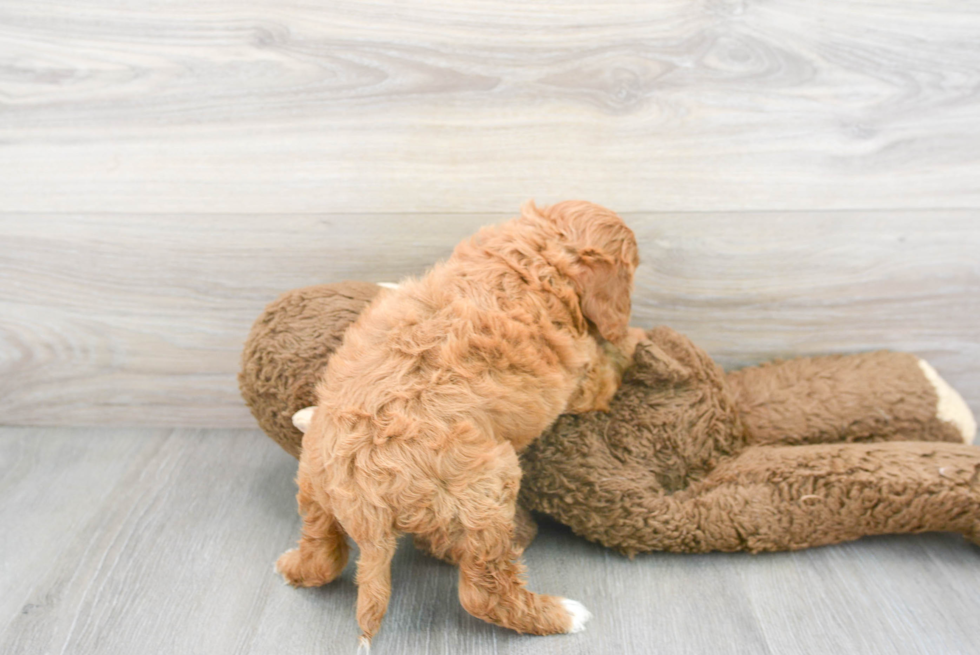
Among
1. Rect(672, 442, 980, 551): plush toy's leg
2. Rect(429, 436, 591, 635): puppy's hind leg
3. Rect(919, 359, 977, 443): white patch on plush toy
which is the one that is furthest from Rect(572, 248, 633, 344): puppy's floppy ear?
Rect(919, 359, 977, 443): white patch on plush toy

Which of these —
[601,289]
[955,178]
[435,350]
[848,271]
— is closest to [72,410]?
[435,350]

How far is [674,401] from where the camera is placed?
5.19 feet

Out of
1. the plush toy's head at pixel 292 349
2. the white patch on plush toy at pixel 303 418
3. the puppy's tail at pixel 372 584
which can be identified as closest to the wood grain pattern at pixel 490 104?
the plush toy's head at pixel 292 349

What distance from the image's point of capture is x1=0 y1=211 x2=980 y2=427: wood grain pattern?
5.77 feet

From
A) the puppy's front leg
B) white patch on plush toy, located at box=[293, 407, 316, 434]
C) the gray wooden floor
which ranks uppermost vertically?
the puppy's front leg

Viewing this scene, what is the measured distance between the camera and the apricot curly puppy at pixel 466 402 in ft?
3.80

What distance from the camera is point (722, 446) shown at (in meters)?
Answer: 1.62

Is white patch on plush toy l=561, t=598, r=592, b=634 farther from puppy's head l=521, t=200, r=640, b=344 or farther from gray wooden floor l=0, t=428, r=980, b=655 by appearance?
puppy's head l=521, t=200, r=640, b=344

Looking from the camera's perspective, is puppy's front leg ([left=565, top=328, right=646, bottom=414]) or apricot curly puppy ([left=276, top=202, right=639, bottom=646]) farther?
puppy's front leg ([left=565, top=328, right=646, bottom=414])

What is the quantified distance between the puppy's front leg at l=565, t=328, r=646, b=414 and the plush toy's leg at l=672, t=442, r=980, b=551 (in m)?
0.28

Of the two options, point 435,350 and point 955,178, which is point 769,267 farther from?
point 435,350

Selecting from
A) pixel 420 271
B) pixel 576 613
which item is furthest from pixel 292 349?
pixel 576 613

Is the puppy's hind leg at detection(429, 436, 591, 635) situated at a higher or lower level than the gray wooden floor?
higher

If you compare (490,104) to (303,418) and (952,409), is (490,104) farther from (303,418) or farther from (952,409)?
(952,409)
